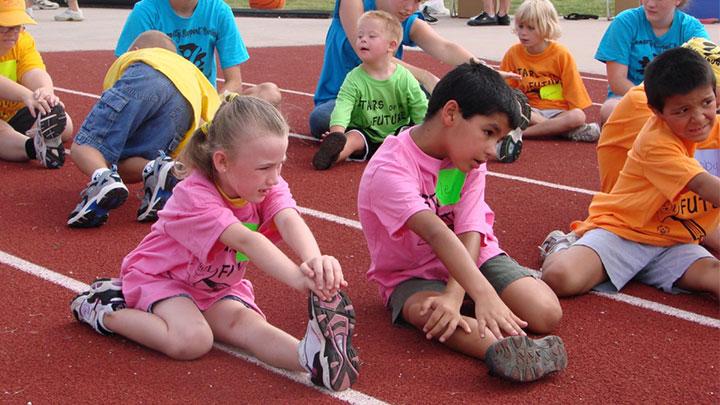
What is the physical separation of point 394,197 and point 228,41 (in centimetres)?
340

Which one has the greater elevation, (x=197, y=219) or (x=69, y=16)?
(x=197, y=219)

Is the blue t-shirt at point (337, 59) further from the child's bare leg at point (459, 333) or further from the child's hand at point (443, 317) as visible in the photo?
the child's hand at point (443, 317)

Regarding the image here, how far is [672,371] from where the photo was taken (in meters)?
3.66

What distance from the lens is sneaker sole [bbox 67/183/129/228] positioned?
16.9 ft

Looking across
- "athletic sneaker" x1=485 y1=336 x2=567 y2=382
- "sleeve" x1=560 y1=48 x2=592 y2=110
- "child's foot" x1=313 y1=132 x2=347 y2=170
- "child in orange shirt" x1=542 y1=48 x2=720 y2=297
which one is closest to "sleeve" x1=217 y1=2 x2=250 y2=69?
"child's foot" x1=313 y1=132 x2=347 y2=170

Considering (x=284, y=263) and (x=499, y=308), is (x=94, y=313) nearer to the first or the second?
(x=284, y=263)

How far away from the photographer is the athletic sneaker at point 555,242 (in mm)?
4723

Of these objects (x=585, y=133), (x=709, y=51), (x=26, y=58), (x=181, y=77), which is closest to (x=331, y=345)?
(x=181, y=77)

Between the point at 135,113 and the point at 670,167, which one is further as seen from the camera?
the point at 135,113

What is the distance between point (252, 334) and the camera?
146 inches

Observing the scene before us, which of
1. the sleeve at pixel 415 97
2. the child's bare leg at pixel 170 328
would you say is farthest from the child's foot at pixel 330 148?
the child's bare leg at pixel 170 328

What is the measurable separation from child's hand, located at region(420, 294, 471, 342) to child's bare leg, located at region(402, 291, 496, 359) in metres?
0.03

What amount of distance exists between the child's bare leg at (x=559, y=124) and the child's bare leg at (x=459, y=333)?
4065 mm

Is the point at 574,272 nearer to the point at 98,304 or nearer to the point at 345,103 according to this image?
the point at 98,304
